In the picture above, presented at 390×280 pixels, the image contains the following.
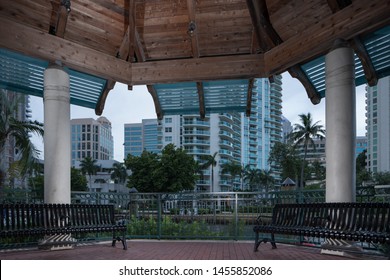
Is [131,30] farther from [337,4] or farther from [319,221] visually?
[319,221]

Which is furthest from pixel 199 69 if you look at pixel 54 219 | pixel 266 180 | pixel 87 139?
pixel 87 139

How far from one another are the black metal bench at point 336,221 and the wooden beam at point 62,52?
4421 millimetres

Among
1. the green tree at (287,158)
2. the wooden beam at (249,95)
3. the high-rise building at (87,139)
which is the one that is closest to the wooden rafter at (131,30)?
the wooden beam at (249,95)

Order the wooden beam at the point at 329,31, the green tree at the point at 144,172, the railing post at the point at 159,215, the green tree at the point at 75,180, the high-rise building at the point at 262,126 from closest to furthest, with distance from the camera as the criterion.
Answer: the wooden beam at the point at 329,31 < the railing post at the point at 159,215 < the green tree at the point at 144,172 < the green tree at the point at 75,180 < the high-rise building at the point at 262,126

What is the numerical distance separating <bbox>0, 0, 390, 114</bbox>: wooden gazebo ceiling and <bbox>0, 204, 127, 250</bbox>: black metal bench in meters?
2.72

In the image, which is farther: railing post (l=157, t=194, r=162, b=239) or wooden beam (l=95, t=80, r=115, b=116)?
railing post (l=157, t=194, r=162, b=239)

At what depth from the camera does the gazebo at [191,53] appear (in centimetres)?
617

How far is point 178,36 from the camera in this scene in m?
8.42

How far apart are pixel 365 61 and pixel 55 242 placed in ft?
22.0

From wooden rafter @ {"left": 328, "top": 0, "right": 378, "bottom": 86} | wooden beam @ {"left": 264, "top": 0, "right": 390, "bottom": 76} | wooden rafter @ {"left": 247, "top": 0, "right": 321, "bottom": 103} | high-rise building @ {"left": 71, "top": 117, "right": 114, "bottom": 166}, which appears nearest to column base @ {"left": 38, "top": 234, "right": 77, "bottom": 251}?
wooden beam @ {"left": 264, "top": 0, "right": 390, "bottom": 76}

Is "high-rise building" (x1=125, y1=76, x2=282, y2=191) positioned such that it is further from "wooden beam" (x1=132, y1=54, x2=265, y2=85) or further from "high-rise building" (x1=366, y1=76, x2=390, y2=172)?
"wooden beam" (x1=132, y1=54, x2=265, y2=85)

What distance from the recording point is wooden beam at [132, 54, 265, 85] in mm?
7957

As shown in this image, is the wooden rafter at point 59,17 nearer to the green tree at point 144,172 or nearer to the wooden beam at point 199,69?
the wooden beam at point 199,69
